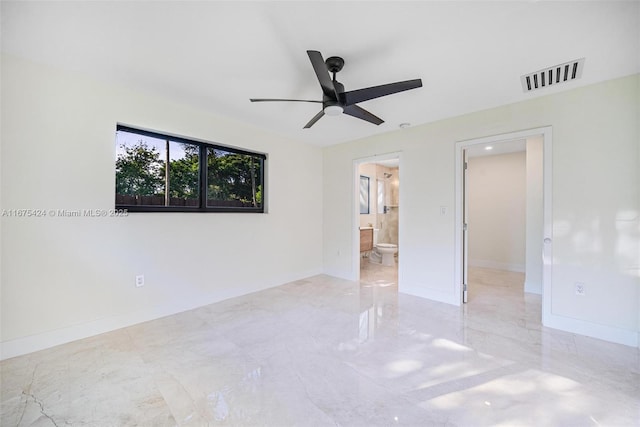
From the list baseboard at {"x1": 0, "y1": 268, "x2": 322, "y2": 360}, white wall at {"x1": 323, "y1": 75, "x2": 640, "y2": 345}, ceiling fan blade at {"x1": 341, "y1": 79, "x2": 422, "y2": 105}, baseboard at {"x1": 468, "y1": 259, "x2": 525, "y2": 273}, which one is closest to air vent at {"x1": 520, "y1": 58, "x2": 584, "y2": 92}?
white wall at {"x1": 323, "y1": 75, "x2": 640, "y2": 345}

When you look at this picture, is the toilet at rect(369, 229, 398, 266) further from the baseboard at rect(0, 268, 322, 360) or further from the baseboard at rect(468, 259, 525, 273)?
the baseboard at rect(0, 268, 322, 360)

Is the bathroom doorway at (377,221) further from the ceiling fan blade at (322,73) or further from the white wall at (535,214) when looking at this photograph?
the ceiling fan blade at (322,73)

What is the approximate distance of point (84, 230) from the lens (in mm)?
2438

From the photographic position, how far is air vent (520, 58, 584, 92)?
2.21 metres

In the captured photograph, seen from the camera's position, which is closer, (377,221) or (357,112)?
(357,112)

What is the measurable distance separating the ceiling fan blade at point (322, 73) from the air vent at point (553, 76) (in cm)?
177

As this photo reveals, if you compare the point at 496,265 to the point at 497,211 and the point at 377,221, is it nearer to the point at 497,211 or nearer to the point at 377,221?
the point at 497,211

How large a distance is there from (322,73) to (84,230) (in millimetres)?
2518

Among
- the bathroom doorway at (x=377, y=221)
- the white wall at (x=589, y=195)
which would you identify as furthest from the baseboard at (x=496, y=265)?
the white wall at (x=589, y=195)

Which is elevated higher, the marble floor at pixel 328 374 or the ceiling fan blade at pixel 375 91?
the ceiling fan blade at pixel 375 91

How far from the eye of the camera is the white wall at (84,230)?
2.13 m

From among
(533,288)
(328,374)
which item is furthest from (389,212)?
(328,374)

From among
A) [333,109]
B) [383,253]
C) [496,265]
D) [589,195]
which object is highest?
[333,109]

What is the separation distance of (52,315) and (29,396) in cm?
82
